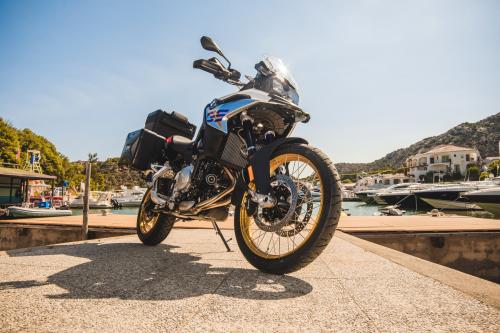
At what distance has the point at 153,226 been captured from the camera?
12.1 ft

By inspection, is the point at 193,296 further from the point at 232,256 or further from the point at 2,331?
the point at 232,256

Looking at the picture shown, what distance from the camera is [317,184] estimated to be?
2053mm

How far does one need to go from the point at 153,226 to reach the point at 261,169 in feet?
7.39

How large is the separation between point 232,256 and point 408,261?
170 cm

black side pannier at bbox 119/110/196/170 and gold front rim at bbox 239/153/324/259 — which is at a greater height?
black side pannier at bbox 119/110/196/170

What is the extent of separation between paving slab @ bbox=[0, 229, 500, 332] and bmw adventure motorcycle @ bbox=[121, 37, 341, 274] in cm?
30

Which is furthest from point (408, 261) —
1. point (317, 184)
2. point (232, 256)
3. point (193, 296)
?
point (193, 296)

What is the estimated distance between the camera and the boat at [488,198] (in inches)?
753

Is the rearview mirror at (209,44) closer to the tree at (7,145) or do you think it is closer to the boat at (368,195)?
the boat at (368,195)

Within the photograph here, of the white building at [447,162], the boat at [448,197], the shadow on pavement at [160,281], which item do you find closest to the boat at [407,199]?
the boat at [448,197]

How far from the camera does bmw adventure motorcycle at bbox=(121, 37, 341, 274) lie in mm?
1895

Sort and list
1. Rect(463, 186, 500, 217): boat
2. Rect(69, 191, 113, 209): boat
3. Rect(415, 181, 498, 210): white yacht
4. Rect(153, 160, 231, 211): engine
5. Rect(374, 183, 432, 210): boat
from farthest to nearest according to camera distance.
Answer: Rect(69, 191, 113, 209): boat, Rect(374, 183, 432, 210): boat, Rect(415, 181, 498, 210): white yacht, Rect(463, 186, 500, 217): boat, Rect(153, 160, 231, 211): engine

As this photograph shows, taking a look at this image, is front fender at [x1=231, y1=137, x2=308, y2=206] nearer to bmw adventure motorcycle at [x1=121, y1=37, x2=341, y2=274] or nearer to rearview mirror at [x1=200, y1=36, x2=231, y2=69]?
bmw adventure motorcycle at [x1=121, y1=37, x2=341, y2=274]

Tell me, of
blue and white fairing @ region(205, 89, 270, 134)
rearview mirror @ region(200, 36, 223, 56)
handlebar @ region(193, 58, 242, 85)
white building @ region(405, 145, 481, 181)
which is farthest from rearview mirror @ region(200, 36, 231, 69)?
white building @ region(405, 145, 481, 181)
